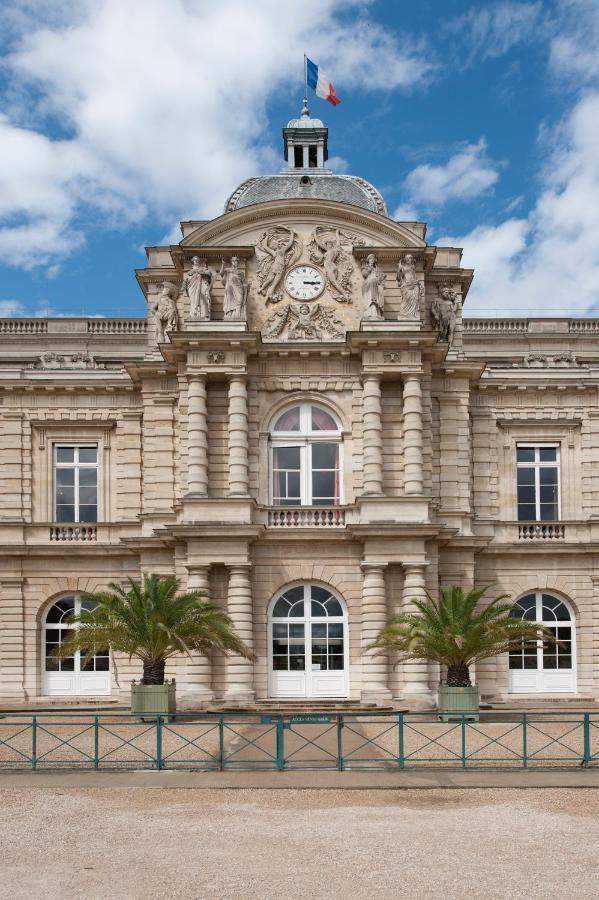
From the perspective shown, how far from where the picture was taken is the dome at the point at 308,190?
38.3m

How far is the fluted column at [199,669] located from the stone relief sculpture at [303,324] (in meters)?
7.78

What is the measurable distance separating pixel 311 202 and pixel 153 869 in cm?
2493

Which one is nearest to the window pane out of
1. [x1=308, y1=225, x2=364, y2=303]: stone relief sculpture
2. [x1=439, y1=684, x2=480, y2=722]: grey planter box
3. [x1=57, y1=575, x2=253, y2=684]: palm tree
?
[x1=308, y1=225, x2=364, y2=303]: stone relief sculpture

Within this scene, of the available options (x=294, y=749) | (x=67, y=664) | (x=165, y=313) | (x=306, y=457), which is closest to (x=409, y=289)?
(x=306, y=457)

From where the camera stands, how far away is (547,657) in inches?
1395

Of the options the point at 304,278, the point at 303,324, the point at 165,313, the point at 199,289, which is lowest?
the point at 303,324

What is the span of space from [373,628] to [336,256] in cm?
1161

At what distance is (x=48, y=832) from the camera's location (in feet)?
50.5

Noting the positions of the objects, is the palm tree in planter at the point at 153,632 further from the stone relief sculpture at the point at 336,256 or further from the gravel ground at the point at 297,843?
the stone relief sculpture at the point at 336,256

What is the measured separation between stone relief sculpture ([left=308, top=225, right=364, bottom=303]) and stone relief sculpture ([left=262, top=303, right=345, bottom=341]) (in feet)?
2.53

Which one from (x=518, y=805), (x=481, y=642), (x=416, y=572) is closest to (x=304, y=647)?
(x=416, y=572)

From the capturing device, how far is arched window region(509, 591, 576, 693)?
35.2m

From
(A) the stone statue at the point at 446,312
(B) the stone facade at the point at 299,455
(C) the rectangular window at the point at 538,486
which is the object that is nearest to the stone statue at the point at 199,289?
(B) the stone facade at the point at 299,455

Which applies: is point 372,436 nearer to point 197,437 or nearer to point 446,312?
point 197,437
